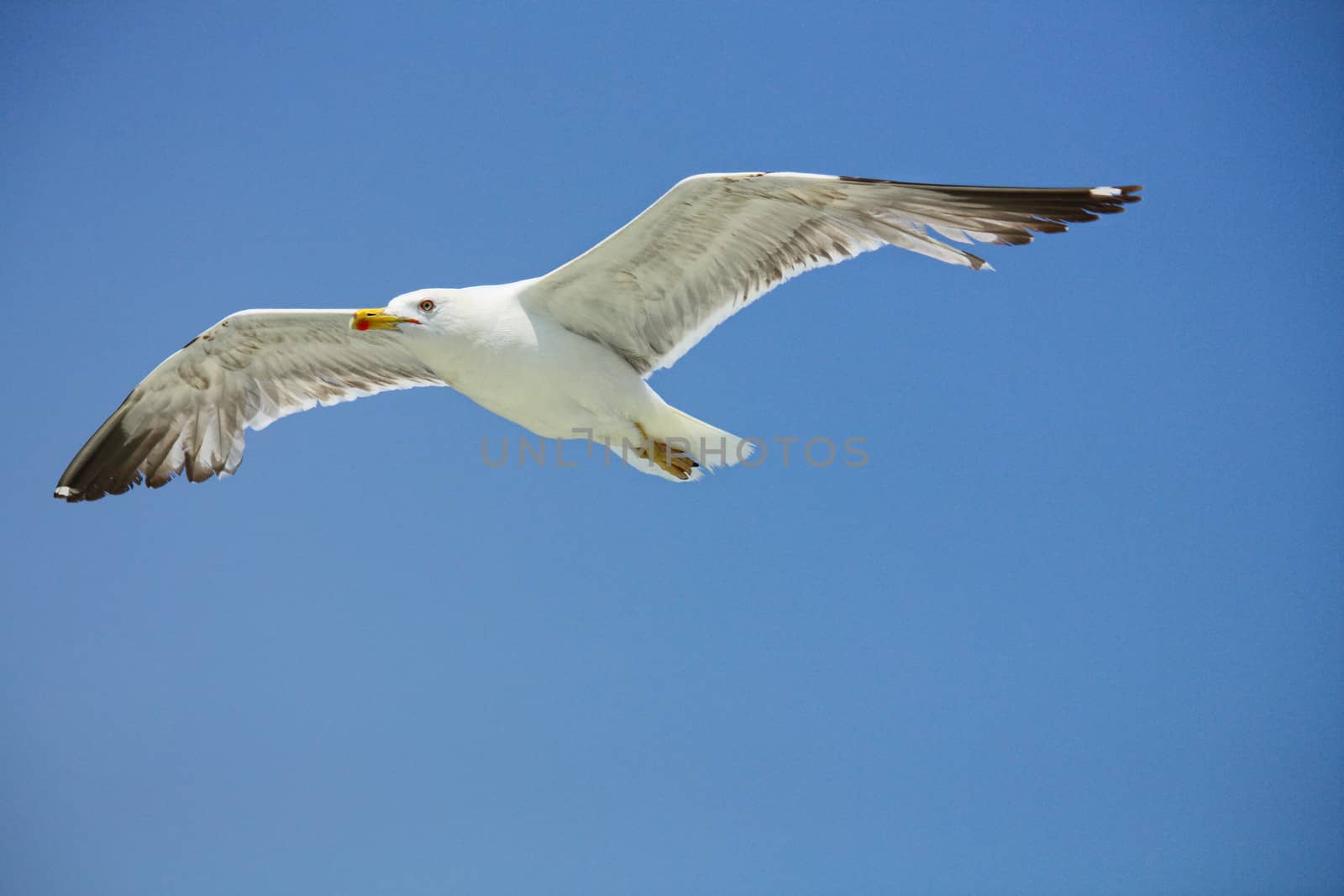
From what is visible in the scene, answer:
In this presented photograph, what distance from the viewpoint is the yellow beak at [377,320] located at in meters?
5.29

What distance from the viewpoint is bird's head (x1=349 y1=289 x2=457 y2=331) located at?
5266 mm

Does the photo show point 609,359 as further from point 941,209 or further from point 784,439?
point 941,209

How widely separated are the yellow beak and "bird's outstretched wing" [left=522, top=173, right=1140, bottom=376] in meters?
0.60

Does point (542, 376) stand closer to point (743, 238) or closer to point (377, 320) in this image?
point (377, 320)

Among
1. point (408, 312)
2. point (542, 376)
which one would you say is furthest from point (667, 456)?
point (408, 312)

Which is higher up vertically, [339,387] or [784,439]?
[339,387]

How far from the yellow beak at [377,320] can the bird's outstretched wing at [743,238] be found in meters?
0.60

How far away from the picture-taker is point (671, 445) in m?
5.53

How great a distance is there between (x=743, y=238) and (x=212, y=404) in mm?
3374

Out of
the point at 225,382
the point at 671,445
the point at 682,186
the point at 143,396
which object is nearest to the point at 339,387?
the point at 225,382

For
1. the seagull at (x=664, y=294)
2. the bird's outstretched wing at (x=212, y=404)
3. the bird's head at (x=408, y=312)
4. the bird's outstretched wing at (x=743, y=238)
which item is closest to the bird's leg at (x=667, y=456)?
the seagull at (x=664, y=294)

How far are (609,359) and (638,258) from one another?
1.77 feet

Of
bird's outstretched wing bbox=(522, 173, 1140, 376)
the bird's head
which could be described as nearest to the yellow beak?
the bird's head

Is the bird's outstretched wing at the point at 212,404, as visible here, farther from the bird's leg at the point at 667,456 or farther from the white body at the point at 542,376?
the bird's leg at the point at 667,456
